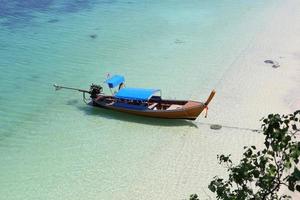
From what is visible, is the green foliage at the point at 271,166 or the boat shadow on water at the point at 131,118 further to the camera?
the boat shadow on water at the point at 131,118

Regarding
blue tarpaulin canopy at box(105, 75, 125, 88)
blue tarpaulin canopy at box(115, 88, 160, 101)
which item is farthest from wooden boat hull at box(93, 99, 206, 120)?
blue tarpaulin canopy at box(105, 75, 125, 88)

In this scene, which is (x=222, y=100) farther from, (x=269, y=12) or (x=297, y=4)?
(x=297, y=4)

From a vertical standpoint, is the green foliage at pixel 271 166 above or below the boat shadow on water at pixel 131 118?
above

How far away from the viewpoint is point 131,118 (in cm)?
1812

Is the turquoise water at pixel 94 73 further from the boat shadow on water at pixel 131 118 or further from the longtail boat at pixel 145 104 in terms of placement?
the longtail boat at pixel 145 104

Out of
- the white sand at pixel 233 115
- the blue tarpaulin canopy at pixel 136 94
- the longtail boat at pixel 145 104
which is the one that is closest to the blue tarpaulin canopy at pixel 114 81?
the longtail boat at pixel 145 104

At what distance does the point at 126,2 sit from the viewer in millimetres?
35719

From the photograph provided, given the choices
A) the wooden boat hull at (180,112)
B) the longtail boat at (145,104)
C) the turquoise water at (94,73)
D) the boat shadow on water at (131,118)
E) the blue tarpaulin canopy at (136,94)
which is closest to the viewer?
the turquoise water at (94,73)

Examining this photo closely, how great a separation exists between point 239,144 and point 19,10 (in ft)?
76.4

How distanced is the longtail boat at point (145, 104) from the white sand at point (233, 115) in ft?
2.81

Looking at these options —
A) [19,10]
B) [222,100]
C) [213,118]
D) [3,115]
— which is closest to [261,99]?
[222,100]

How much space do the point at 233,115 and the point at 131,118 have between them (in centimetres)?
410

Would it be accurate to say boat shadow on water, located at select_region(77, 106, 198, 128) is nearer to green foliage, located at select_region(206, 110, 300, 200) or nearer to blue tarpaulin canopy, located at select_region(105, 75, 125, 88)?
blue tarpaulin canopy, located at select_region(105, 75, 125, 88)

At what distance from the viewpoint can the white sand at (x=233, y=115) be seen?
1404cm
